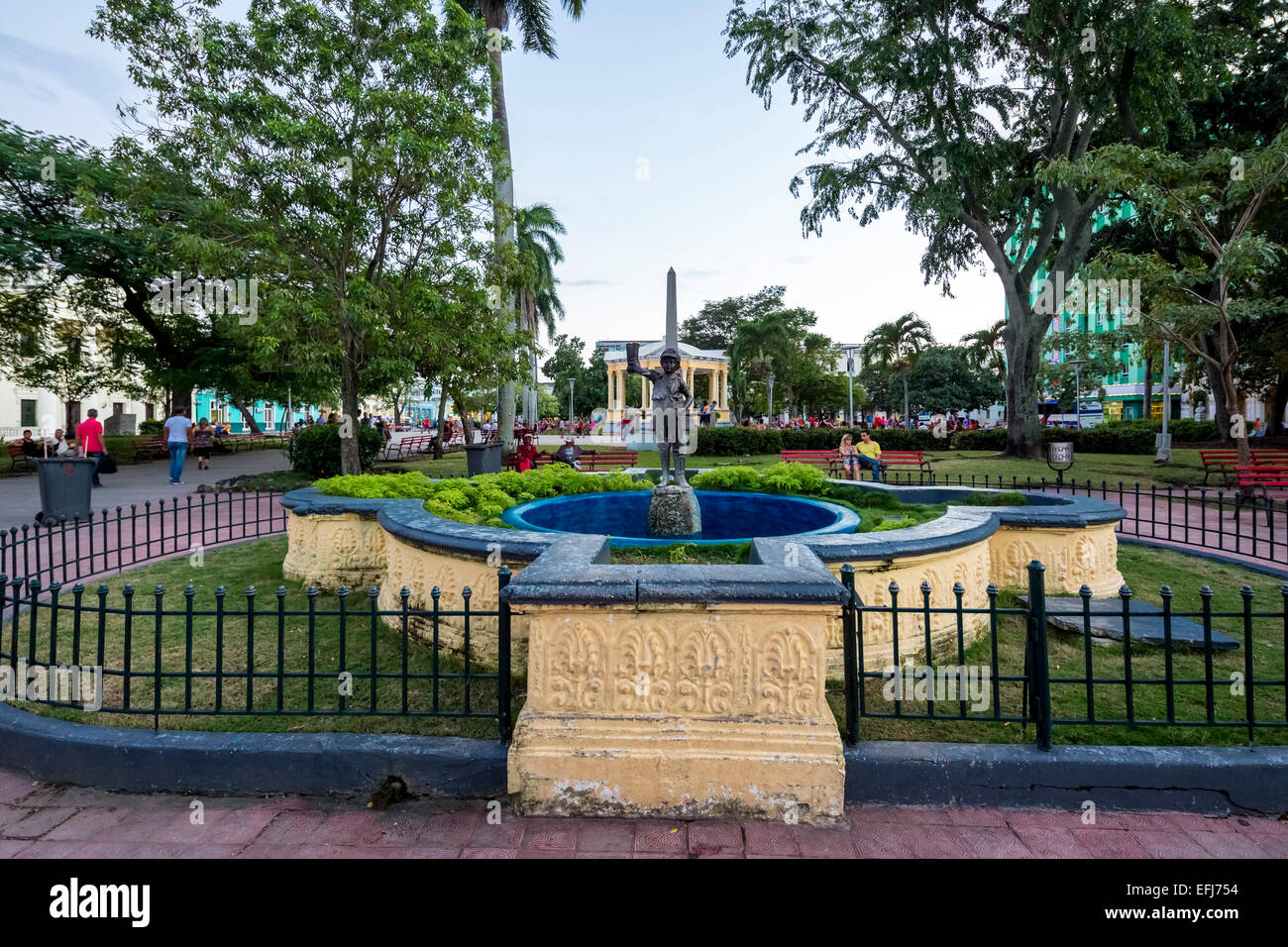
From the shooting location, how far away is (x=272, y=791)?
3.35 meters

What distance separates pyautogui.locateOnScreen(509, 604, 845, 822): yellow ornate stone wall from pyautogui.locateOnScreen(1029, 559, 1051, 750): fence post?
1.02 meters

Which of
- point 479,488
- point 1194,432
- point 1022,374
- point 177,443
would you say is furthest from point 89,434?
point 1194,432

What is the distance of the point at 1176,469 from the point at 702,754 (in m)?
21.7

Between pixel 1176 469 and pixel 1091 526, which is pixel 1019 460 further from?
pixel 1091 526

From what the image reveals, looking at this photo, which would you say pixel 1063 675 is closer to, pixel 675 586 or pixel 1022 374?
pixel 675 586

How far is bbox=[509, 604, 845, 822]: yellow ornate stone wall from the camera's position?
124 inches

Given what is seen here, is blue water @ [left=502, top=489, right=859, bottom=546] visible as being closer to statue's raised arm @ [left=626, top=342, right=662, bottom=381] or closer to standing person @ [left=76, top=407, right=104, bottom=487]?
statue's raised arm @ [left=626, top=342, right=662, bottom=381]

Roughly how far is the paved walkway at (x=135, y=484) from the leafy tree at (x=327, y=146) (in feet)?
16.0

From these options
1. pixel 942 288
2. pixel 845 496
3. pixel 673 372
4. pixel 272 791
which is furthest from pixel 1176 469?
pixel 272 791

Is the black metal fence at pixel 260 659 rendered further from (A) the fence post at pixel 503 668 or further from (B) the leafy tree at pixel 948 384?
(B) the leafy tree at pixel 948 384

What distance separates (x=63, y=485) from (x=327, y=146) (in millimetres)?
6476

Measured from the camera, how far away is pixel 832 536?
4895mm

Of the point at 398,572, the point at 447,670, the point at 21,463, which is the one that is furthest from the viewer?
the point at 21,463

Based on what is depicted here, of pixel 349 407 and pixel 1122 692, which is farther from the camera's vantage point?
pixel 349 407
